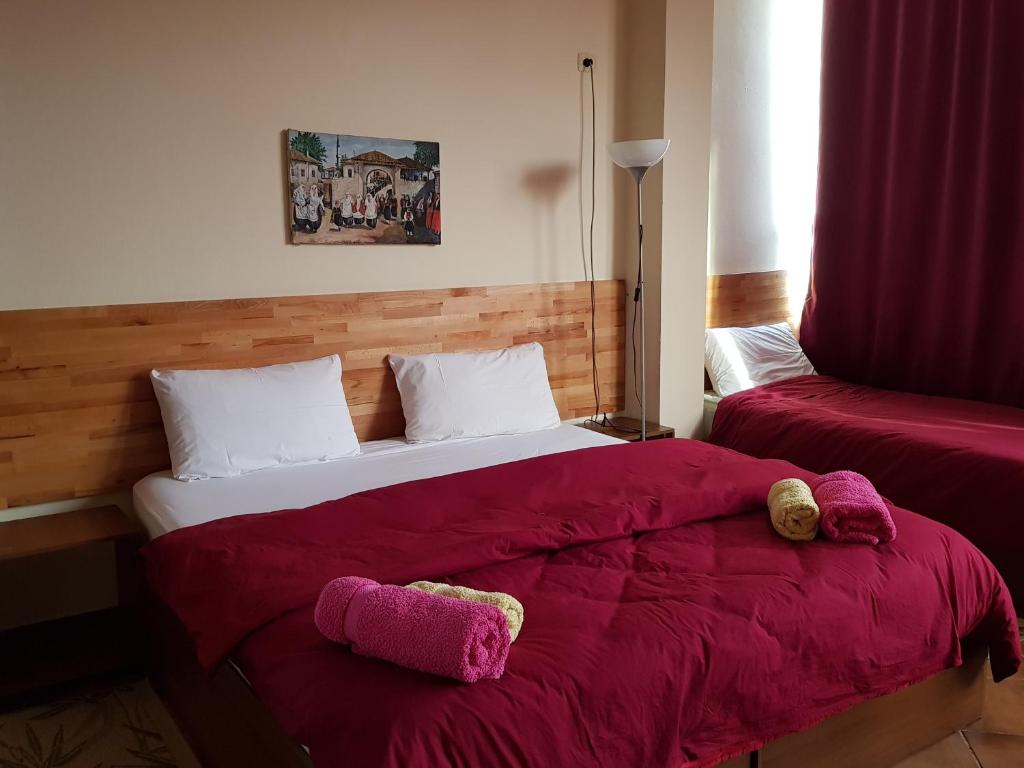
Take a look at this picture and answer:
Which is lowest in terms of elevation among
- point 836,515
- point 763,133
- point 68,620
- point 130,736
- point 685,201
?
point 130,736

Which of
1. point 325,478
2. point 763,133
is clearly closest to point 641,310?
point 763,133

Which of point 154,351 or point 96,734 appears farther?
point 154,351

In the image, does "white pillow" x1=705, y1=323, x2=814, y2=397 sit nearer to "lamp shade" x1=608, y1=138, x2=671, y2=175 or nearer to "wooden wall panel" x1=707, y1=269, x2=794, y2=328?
"wooden wall panel" x1=707, y1=269, x2=794, y2=328

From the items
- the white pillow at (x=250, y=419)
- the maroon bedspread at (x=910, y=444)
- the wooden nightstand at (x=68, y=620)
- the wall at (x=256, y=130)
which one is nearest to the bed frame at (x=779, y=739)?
the wooden nightstand at (x=68, y=620)

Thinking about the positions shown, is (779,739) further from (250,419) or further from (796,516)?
(250,419)

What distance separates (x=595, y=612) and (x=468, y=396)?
165 centimetres

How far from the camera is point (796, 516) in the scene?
7.14 feet

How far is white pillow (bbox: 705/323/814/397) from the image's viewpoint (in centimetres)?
424

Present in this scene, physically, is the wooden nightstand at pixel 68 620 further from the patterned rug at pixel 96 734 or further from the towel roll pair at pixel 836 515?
the towel roll pair at pixel 836 515

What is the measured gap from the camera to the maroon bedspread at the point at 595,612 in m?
1.52

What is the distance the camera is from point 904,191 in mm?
4238

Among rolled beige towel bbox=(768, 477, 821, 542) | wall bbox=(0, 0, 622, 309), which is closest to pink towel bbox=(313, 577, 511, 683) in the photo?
rolled beige towel bbox=(768, 477, 821, 542)

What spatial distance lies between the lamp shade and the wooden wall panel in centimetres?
104

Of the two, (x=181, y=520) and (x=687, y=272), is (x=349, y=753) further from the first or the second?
(x=687, y=272)
